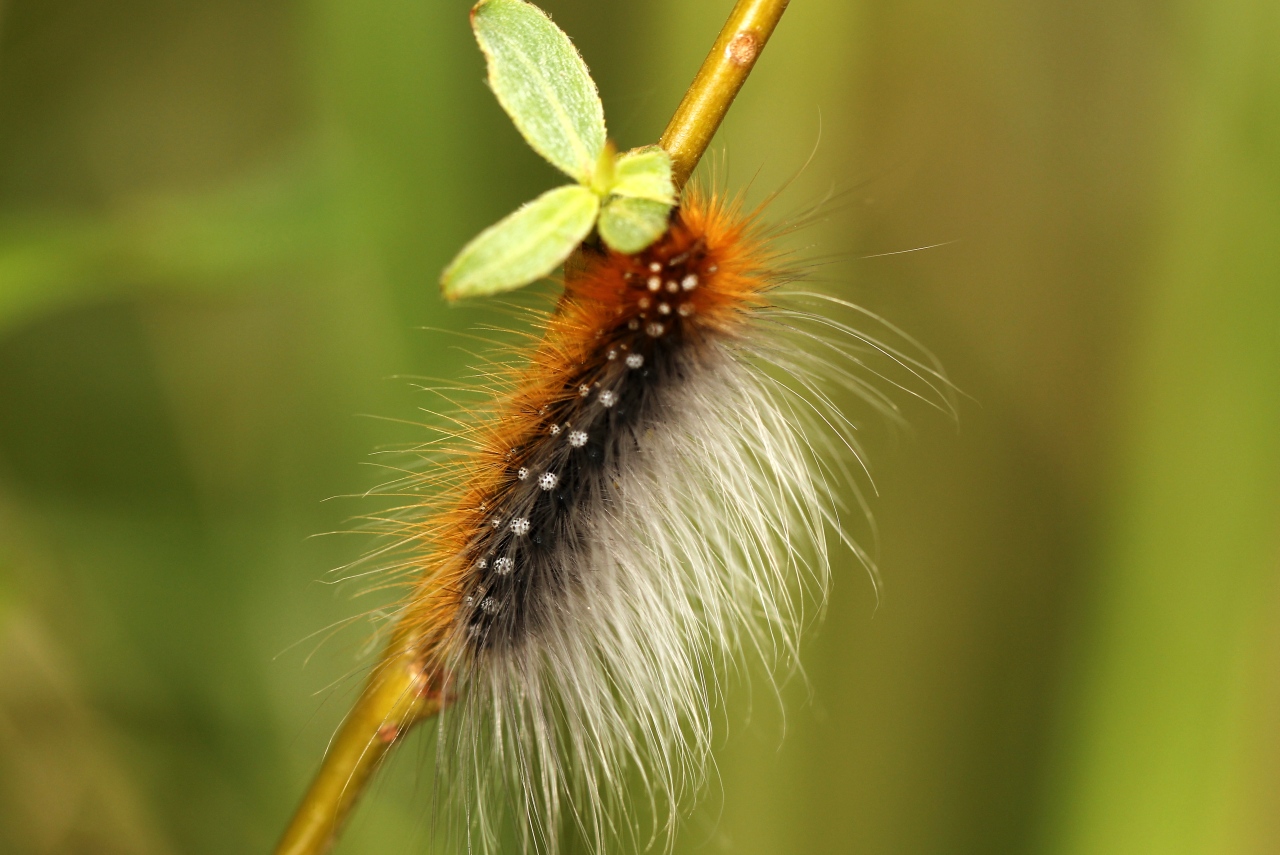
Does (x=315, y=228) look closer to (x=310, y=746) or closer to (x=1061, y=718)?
(x=310, y=746)

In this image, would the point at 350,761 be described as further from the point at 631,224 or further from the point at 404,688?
the point at 631,224

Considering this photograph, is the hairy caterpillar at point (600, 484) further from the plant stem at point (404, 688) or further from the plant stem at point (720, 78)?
the plant stem at point (720, 78)

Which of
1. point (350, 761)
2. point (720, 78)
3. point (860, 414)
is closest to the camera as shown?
point (720, 78)

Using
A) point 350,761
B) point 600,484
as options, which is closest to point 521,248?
point 600,484

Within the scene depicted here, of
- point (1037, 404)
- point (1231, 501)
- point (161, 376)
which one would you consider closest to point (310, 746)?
point (161, 376)

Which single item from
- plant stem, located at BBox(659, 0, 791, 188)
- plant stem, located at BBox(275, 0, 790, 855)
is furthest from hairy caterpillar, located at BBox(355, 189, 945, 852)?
plant stem, located at BBox(659, 0, 791, 188)

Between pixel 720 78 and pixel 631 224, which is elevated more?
pixel 720 78
